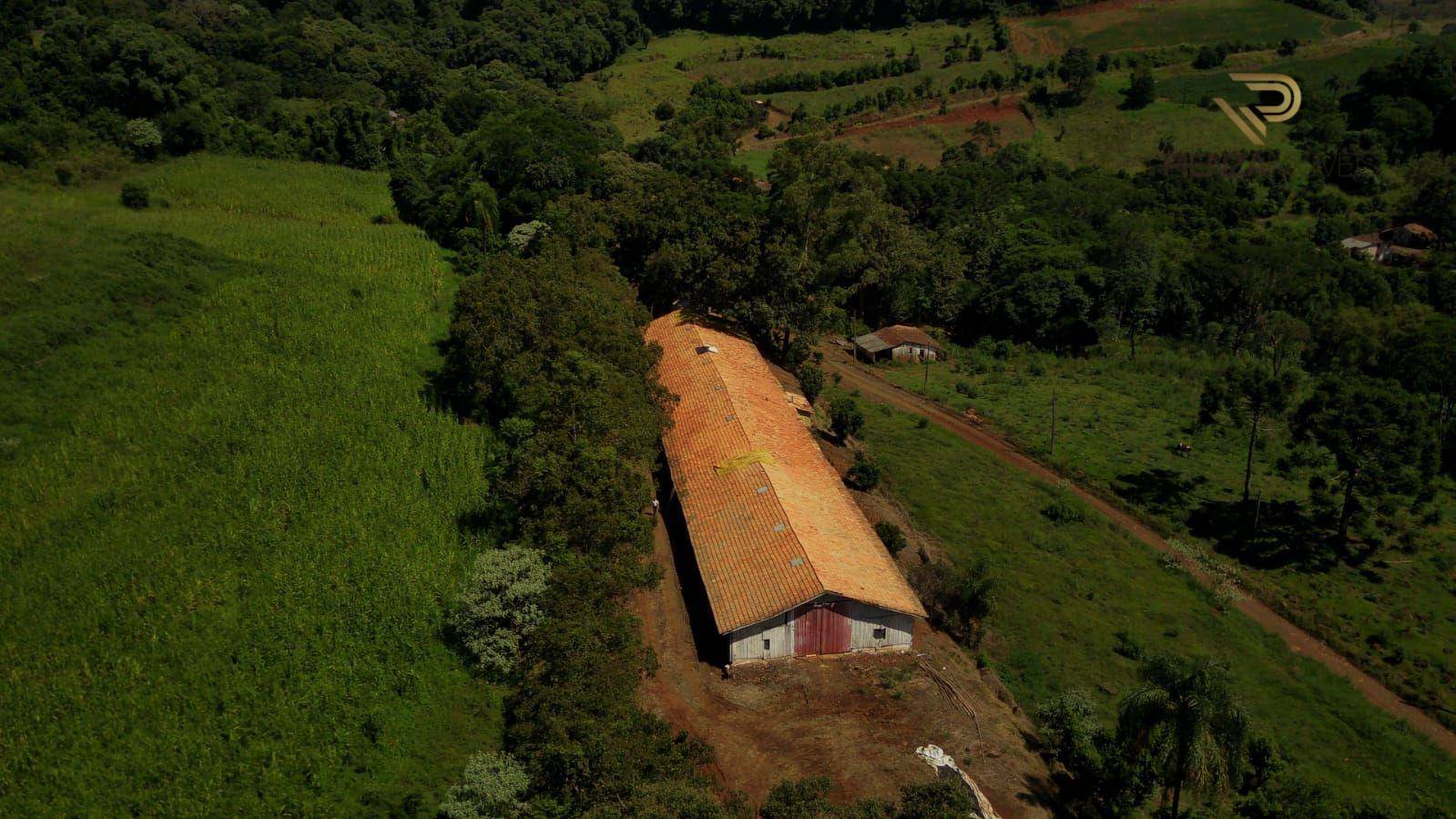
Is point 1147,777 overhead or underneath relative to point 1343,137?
underneath

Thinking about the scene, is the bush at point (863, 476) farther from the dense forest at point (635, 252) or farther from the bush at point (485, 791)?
the bush at point (485, 791)

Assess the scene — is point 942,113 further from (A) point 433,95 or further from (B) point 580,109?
(A) point 433,95

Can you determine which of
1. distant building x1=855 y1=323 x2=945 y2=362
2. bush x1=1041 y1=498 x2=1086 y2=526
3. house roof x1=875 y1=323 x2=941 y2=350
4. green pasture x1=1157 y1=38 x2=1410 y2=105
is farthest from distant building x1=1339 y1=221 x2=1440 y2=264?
bush x1=1041 y1=498 x2=1086 y2=526

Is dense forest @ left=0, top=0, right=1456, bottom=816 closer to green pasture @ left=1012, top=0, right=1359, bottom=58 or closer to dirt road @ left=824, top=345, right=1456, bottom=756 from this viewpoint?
dirt road @ left=824, top=345, right=1456, bottom=756

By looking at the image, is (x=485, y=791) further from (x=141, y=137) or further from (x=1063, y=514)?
(x=141, y=137)

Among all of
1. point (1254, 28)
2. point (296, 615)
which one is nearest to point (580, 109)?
point (296, 615)

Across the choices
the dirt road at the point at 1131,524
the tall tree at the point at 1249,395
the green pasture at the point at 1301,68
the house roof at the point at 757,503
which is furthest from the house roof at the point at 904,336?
the green pasture at the point at 1301,68

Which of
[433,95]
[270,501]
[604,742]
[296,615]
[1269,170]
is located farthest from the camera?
[433,95]
